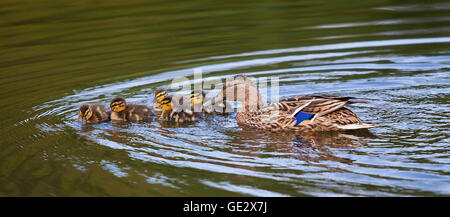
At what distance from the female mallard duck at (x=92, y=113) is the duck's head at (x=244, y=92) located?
133 centimetres

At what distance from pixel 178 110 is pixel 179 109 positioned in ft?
0.05

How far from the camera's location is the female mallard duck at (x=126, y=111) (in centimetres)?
636

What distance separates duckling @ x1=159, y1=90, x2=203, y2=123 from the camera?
635cm

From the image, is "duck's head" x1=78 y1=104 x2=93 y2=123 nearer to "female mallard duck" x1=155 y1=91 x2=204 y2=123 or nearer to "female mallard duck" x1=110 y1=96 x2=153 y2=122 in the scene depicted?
"female mallard duck" x1=110 y1=96 x2=153 y2=122

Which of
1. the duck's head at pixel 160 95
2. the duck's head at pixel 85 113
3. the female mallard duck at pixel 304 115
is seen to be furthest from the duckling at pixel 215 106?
the duck's head at pixel 85 113

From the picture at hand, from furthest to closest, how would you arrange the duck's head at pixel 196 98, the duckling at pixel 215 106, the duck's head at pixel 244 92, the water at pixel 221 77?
the duckling at pixel 215 106 < the duck's head at pixel 196 98 < the duck's head at pixel 244 92 < the water at pixel 221 77

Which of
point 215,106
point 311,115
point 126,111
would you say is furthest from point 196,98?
point 311,115

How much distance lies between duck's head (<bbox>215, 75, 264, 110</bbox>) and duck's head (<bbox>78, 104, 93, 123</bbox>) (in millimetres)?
1459

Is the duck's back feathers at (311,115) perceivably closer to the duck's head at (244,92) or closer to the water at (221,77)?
the water at (221,77)

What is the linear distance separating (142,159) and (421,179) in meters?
2.22

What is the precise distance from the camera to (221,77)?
7.81 metres

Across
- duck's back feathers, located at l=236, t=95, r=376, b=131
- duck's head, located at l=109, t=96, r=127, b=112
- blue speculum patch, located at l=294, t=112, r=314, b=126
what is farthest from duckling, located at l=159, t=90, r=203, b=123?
blue speculum patch, located at l=294, t=112, r=314, b=126
